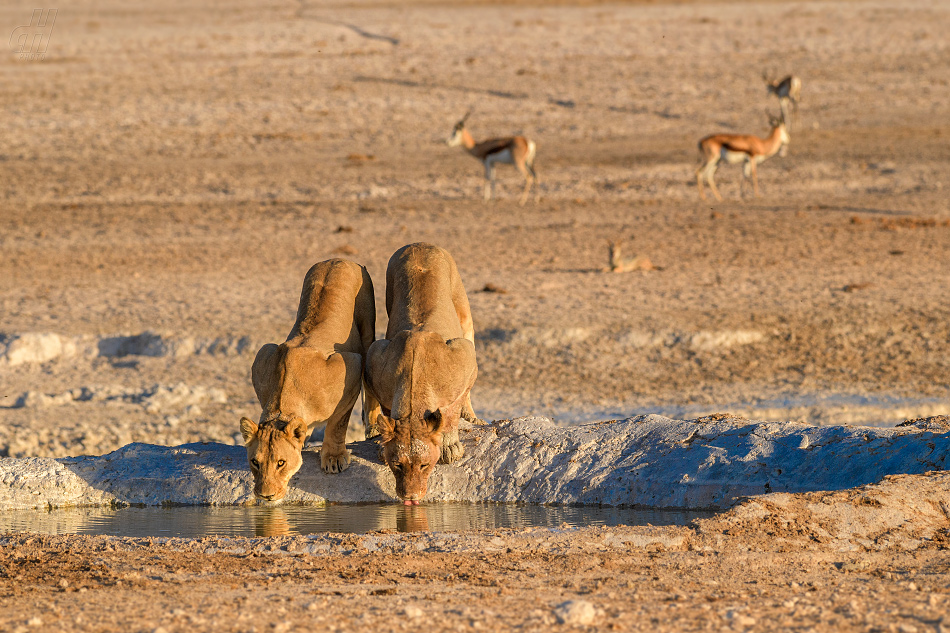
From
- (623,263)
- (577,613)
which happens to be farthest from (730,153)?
(577,613)

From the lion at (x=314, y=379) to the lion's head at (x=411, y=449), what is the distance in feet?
1.79

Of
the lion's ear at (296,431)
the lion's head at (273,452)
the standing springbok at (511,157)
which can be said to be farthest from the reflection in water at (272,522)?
the standing springbok at (511,157)

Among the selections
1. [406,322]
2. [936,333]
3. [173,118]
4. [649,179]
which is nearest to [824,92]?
[649,179]

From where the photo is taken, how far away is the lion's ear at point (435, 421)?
7645 millimetres

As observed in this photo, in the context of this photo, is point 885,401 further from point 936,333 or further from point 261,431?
point 261,431

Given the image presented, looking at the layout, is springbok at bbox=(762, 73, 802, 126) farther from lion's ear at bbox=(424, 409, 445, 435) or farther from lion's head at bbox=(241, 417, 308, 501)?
lion's head at bbox=(241, 417, 308, 501)

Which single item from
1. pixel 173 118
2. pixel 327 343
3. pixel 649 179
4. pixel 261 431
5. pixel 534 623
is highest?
pixel 173 118

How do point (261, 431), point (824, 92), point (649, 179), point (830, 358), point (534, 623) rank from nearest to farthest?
point (534, 623) → point (261, 431) → point (830, 358) → point (649, 179) → point (824, 92)

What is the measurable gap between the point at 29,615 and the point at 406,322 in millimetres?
3857

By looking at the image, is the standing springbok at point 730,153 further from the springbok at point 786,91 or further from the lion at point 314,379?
the lion at point 314,379

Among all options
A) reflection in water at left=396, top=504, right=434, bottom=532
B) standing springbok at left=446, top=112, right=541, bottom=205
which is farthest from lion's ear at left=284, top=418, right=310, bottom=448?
standing springbok at left=446, top=112, right=541, bottom=205

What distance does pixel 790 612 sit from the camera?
514 cm

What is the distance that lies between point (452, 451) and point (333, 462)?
858 millimetres

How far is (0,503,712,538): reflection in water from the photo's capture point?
7.63 m
